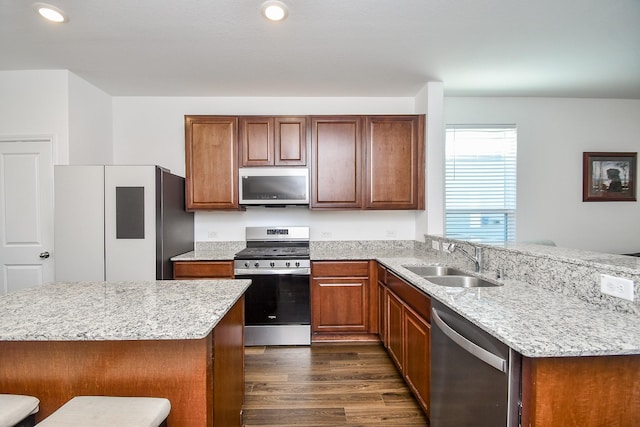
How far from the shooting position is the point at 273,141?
3027 millimetres

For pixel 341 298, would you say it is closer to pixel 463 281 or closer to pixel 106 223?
pixel 463 281

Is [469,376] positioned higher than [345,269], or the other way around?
[345,269]

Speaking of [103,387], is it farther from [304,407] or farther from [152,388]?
[304,407]

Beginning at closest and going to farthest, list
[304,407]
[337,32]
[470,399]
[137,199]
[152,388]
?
[152,388] < [470,399] < [304,407] < [337,32] < [137,199]

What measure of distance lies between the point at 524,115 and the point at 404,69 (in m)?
1.76

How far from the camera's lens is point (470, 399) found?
4.06 feet

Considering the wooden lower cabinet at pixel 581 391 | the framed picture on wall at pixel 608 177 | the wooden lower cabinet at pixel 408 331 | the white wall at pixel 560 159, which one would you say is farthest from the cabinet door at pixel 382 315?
the framed picture on wall at pixel 608 177

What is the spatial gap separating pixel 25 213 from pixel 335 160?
2950mm

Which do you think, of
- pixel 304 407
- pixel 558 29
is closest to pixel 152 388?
pixel 304 407

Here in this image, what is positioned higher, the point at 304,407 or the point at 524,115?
the point at 524,115

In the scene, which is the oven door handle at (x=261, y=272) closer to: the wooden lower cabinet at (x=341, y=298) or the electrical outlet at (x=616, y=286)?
the wooden lower cabinet at (x=341, y=298)

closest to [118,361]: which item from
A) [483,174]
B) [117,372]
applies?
[117,372]

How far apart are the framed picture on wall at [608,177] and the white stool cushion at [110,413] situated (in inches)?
174

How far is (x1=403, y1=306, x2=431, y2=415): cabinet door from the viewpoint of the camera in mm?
1727
